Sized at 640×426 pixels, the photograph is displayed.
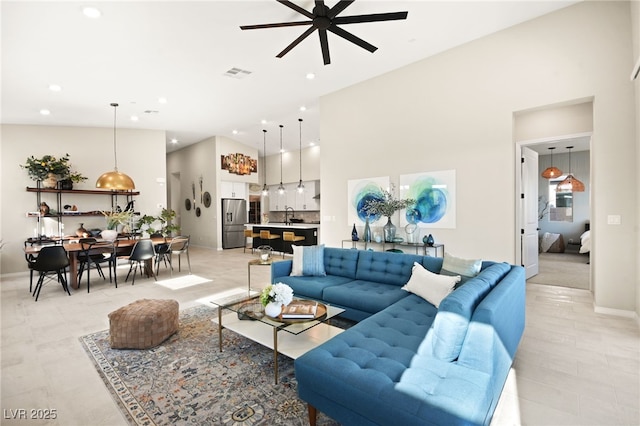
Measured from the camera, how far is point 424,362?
5.66 ft

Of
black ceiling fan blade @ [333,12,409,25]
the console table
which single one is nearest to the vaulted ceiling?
black ceiling fan blade @ [333,12,409,25]

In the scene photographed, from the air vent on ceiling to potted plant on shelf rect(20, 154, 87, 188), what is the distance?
4.63 m

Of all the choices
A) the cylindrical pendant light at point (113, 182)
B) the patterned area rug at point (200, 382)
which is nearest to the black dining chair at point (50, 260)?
the cylindrical pendant light at point (113, 182)

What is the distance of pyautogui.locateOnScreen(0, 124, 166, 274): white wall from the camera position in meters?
6.46

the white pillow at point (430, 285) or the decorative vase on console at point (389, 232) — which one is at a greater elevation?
the decorative vase on console at point (389, 232)

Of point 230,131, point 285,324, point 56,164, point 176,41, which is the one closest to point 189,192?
point 230,131

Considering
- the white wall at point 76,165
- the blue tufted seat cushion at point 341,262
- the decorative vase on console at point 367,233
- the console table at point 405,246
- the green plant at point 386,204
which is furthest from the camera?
the white wall at point 76,165

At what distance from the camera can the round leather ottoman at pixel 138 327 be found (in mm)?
2809

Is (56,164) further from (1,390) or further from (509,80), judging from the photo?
(509,80)

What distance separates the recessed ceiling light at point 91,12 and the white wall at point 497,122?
405cm

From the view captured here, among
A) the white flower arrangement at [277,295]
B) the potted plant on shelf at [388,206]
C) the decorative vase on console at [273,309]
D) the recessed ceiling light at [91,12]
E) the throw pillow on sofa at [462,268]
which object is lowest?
the decorative vase on console at [273,309]

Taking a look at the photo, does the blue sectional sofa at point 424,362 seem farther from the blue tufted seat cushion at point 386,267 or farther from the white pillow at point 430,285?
the blue tufted seat cushion at point 386,267

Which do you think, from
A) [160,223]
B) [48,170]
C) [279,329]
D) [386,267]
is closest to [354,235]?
[386,267]

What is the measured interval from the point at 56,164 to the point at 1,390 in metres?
6.05
